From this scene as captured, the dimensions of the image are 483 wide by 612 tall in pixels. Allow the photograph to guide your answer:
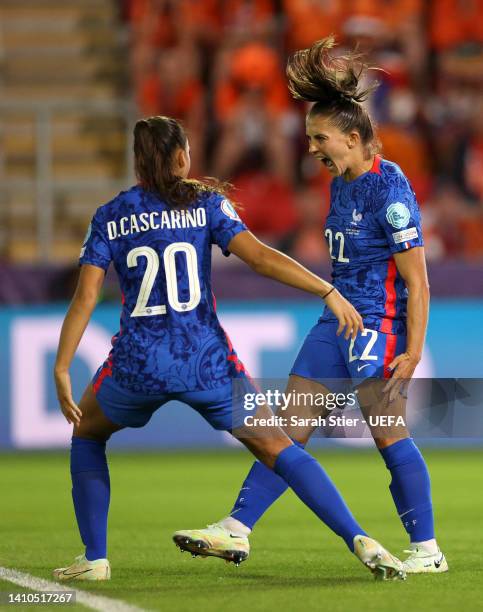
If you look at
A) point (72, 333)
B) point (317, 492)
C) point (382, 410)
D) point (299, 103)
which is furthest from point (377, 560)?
point (299, 103)

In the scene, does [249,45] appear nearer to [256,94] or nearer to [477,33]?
[256,94]

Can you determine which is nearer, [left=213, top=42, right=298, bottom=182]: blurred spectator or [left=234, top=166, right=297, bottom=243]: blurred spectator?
[left=234, top=166, right=297, bottom=243]: blurred spectator

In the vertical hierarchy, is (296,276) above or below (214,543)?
above

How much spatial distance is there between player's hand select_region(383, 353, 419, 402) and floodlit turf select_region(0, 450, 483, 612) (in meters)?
0.71

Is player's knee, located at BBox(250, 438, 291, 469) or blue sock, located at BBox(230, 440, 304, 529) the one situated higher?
player's knee, located at BBox(250, 438, 291, 469)

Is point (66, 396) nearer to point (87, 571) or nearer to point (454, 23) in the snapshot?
point (87, 571)

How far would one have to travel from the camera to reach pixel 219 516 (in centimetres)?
717

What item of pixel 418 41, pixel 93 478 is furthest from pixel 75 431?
pixel 418 41

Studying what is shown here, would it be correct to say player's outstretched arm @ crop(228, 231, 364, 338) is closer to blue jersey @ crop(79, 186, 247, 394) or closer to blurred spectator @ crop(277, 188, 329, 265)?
blue jersey @ crop(79, 186, 247, 394)

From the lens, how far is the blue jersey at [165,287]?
469 centimetres

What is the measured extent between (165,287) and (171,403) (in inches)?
221

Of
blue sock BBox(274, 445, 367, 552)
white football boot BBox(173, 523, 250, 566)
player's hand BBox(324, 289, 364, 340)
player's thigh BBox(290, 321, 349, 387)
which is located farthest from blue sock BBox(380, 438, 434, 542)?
player's hand BBox(324, 289, 364, 340)

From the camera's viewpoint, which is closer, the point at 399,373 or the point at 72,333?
the point at 72,333

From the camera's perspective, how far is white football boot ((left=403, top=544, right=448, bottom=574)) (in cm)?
509
